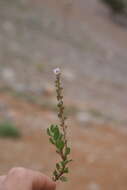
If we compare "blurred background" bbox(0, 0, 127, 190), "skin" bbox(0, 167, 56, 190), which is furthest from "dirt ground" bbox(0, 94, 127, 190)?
"skin" bbox(0, 167, 56, 190)

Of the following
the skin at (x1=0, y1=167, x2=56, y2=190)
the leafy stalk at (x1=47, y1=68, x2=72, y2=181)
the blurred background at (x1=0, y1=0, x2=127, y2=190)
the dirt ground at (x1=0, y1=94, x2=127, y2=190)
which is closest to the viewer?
the skin at (x1=0, y1=167, x2=56, y2=190)

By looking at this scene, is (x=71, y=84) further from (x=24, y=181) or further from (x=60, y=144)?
(x=24, y=181)

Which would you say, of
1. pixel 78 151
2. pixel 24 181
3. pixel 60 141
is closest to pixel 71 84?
A: pixel 78 151

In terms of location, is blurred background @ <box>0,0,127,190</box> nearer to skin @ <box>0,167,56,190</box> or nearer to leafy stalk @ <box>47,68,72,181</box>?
leafy stalk @ <box>47,68,72,181</box>

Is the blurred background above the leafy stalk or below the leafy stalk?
above

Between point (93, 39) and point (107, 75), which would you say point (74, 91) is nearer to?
point (107, 75)
